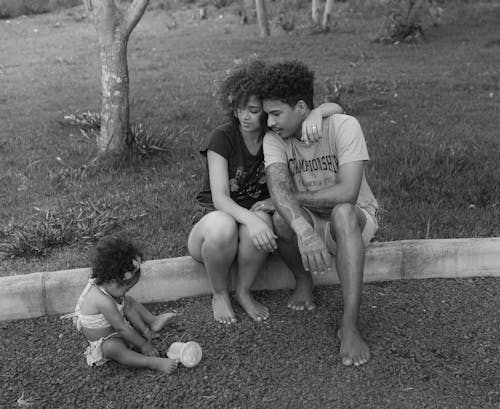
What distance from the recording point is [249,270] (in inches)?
126

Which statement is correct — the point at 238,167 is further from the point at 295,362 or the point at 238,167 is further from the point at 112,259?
the point at 295,362

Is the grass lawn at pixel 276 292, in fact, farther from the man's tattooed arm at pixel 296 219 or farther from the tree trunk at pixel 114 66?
the man's tattooed arm at pixel 296 219

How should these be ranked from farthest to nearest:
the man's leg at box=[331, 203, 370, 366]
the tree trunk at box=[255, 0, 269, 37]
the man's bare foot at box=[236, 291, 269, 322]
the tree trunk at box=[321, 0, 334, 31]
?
the tree trunk at box=[321, 0, 334, 31] < the tree trunk at box=[255, 0, 269, 37] < the man's bare foot at box=[236, 291, 269, 322] < the man's leg at box=[331, 203, 370, 366]

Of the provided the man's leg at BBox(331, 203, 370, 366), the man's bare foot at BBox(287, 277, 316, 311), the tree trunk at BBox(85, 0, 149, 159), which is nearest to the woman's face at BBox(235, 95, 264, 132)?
the man's leg at BBox(331, 203, 370, 366)

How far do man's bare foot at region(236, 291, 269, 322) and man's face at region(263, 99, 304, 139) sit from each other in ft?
2.85

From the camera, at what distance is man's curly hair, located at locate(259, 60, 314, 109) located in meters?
3.00

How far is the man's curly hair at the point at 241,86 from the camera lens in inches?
119

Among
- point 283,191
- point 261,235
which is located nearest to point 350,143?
point 283,191

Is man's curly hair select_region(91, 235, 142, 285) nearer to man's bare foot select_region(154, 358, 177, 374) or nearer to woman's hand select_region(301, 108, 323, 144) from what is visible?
man's bare foot select_region(154, 358, 177, 374)

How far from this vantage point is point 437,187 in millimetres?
4414

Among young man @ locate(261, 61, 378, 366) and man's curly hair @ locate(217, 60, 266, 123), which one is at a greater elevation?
man's curly hair @ locate(217, 60, 266, 123)

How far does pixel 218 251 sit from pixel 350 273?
65 centimetres

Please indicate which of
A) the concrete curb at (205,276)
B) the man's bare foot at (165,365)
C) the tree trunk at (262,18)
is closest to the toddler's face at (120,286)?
the man's bare foot at (165,365)

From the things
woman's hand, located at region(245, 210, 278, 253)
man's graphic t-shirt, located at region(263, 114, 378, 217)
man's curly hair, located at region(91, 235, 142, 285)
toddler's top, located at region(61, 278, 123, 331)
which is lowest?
toddler's top, located at region(61, 278, 123, 331)
